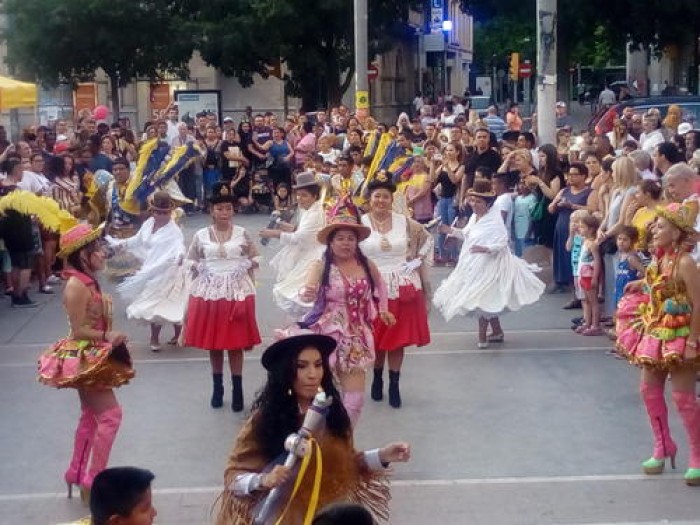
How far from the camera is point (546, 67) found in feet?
66.1

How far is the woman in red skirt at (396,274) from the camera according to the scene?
405 inches

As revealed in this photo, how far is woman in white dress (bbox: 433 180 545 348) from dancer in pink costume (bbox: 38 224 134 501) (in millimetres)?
5236

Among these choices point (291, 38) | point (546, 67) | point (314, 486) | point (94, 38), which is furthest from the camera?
point (94, 38)

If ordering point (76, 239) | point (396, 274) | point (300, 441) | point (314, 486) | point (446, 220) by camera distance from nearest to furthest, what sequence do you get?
point (300, 441), point (314, 486), point (76, 239), point (396, 274), point (446, 220)

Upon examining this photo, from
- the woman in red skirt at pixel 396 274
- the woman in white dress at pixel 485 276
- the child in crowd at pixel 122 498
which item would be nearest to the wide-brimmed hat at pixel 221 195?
the woman in red skirt at pixel 396 274

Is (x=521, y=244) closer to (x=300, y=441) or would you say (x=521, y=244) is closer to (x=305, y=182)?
(x=305, y=182)

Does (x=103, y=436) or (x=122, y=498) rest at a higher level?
(x=122, y=498)

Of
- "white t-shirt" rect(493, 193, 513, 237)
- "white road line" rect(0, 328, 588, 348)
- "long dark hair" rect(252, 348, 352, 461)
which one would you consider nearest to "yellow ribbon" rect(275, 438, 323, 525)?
"long dark hair" rect(252, 348, 352, 461)

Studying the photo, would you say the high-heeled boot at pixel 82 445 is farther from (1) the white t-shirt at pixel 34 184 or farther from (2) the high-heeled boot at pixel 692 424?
(1) the white t-shirt at pixel 34 184

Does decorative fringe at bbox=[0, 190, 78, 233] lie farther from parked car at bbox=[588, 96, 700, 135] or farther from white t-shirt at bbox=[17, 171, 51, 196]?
parked car at bbox=[588, 96, 700, 135]

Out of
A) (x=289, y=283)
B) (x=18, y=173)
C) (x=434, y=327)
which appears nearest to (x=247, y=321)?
(x=289, y=283)

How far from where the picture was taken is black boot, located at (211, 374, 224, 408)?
10.4 m

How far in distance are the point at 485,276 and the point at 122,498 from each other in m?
8.65

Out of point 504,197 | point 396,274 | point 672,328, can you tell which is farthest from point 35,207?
point 672,328
